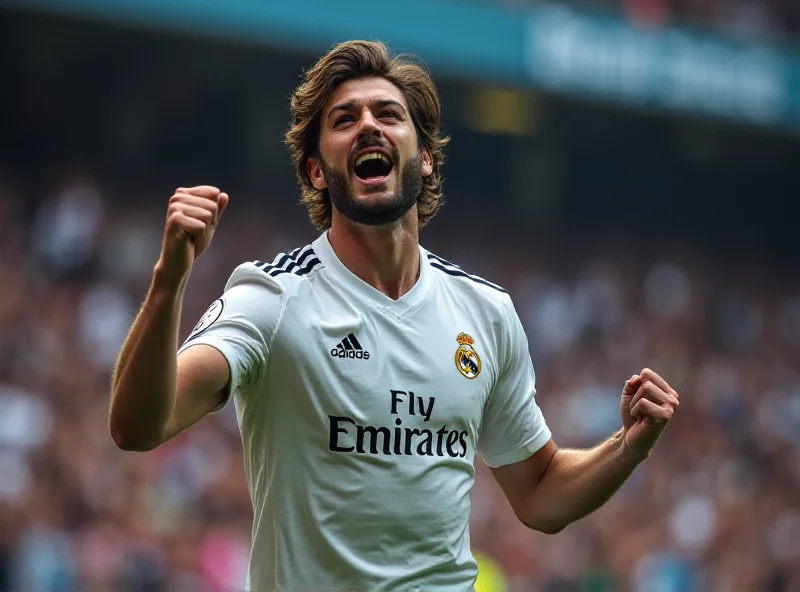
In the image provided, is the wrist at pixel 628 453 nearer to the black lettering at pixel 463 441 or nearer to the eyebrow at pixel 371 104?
the black lettering at pixel 463 441

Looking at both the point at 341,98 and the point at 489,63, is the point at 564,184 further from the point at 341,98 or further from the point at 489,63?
the point at 341,98

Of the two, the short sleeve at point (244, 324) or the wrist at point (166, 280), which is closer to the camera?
the wrist at point (166, 280)

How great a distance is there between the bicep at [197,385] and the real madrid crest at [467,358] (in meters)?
0.65

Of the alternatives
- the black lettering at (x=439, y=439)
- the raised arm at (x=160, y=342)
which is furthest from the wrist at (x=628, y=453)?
the raised arm at (x=160, y=342)

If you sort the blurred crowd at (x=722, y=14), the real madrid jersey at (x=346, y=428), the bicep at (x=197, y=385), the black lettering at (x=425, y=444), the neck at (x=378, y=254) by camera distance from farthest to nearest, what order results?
the blurred crowd at (x=722, y=14)
the neck at (x=378, y=254)
the black lettering at (x=425, y=444)
the real madrid jersey at (x=346, y=428)
the bicep at (x=197, y=385)

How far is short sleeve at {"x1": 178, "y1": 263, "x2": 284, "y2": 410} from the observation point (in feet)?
9.29

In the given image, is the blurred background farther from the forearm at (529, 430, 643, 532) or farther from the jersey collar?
the jersey collar

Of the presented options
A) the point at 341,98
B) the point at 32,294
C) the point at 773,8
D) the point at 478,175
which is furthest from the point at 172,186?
the point at 341,98

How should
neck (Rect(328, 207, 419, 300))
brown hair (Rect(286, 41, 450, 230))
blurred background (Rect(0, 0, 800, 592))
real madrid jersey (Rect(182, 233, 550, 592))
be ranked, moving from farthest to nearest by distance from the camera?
blurred background (Rect(0, 0, 800, 592))
brown hair (Rect(286, 41, 450, 230))
neck (Rect(328, 207, 419, 300))
real madrid jersey (Rect(182, 233, 550, 592))

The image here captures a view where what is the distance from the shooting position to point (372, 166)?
11.2ft

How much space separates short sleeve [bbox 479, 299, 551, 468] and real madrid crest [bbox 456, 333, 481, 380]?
12cm

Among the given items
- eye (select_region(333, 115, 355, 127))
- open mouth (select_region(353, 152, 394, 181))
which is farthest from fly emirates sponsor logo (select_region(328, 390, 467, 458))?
eye (select_region(333, 115, 355, 127))

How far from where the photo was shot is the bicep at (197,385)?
8.81 feet

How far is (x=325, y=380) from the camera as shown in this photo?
3008mm
